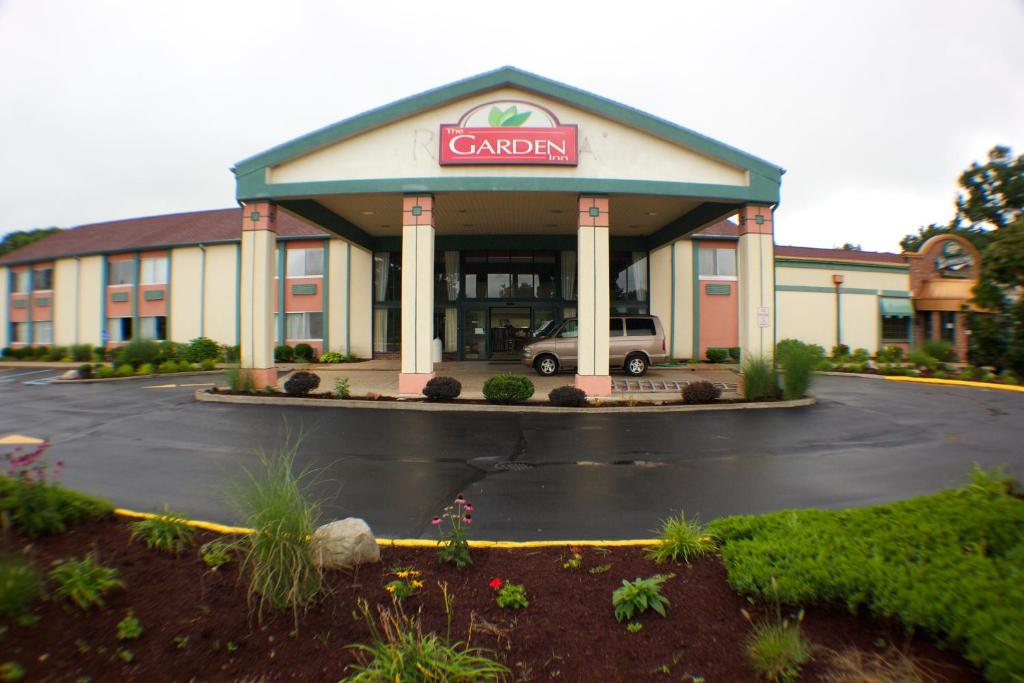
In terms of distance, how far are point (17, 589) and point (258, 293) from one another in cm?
1284

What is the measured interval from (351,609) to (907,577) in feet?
9.78

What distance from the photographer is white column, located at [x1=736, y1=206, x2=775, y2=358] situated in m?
13.8

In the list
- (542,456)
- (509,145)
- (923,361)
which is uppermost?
(509,145)

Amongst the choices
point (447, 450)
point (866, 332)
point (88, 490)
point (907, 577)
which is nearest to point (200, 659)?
point (907, 577)

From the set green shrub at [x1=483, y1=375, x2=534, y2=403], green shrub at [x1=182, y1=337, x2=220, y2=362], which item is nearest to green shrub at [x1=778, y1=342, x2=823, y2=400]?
green shrub at [x1=483, y1=375, x2=534, y2=403]

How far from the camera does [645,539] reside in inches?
167

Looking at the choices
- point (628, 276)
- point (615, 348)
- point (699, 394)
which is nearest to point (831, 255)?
point (628, 276)

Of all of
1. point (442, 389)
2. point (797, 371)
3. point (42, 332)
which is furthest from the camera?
point (42, 332)

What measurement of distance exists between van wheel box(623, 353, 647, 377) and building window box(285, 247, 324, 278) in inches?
607

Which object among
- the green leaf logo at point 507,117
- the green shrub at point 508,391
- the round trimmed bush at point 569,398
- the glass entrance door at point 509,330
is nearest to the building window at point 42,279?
the glass entrance door at point 509,330

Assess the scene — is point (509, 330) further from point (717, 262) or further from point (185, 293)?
point (185, 293)

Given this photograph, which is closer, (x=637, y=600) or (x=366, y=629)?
(x=366, y=629)

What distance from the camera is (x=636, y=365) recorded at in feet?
59.4

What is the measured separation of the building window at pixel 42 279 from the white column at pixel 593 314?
35308 mm
